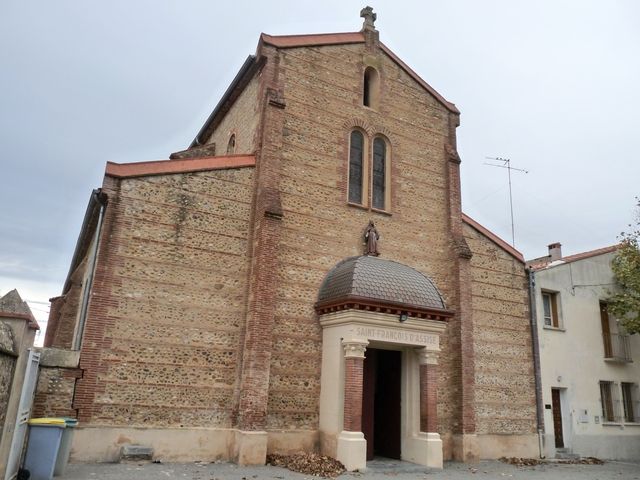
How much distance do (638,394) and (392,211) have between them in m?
12.6

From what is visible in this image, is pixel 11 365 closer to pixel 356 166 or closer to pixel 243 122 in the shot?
pixel 243 122

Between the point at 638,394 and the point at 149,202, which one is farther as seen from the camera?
the point at 638,394

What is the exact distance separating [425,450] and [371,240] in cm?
609

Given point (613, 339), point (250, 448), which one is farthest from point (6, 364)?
point (613, 339)

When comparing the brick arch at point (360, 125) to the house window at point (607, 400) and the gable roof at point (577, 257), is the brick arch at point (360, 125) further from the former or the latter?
the house window at point (607, 400)

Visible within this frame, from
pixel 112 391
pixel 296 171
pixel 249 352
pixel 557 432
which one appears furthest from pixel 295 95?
pixel 557 432

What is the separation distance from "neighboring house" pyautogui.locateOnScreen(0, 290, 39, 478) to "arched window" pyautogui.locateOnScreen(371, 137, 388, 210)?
1105cm

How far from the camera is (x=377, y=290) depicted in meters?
14.2

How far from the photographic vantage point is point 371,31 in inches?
732

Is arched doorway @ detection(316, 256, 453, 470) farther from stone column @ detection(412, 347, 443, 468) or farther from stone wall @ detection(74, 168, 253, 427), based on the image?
stone wall @ detection(74, 168, 253, 427)

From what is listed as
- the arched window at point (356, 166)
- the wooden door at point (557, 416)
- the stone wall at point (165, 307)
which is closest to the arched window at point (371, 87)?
the arched window at point (356, 166)

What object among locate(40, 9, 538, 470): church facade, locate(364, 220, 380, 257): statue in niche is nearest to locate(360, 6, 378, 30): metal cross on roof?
locate(40, 9, 538, 470): church facade

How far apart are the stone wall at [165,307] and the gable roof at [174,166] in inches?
6.5

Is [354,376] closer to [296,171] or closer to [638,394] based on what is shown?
[296,171]
